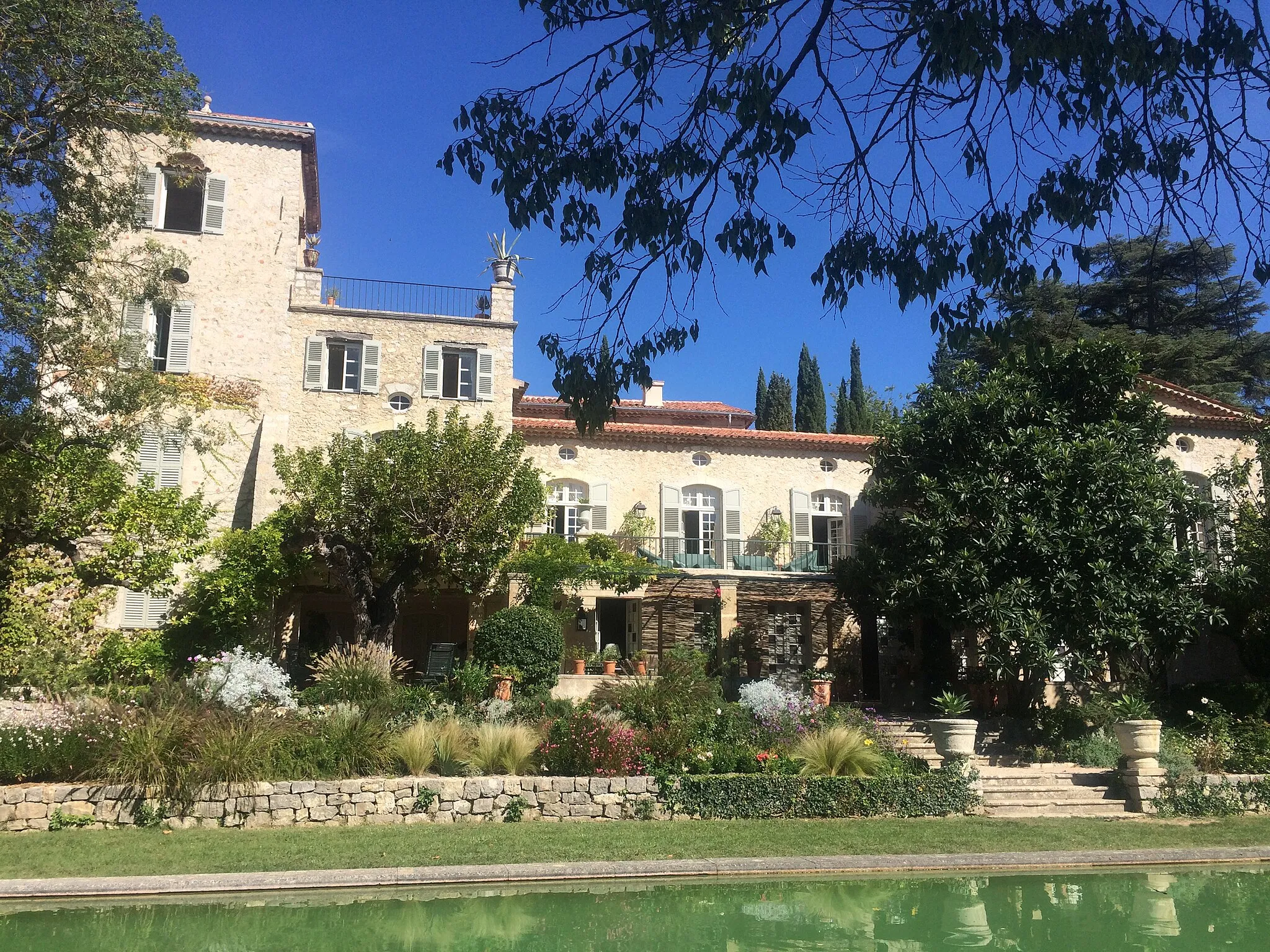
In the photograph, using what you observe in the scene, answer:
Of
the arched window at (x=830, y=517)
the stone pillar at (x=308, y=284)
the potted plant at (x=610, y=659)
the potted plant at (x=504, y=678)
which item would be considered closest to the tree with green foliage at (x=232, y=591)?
the potted plant at (x=504, y=678)

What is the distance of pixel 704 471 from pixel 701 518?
3.83 ft

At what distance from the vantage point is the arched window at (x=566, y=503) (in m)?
23.9

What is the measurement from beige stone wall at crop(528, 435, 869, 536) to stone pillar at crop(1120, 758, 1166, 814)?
1083cm

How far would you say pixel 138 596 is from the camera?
19641 millimetres

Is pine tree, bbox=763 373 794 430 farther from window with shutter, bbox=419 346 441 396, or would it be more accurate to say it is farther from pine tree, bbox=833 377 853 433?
window with shutter, bbox=419 346 441 396

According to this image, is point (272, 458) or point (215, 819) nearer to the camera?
point (215, 819)

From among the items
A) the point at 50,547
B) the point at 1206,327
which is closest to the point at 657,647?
the point at 50,547

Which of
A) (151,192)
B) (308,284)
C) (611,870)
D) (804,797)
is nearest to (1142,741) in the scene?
(804,797)

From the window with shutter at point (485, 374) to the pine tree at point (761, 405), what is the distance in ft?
53.9

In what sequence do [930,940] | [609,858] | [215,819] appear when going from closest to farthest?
[930,940], [609,858], [215,819]

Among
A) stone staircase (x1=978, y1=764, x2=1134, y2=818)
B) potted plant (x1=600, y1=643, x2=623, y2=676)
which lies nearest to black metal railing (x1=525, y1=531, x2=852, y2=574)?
potted plant (x1=600, y1=643, x2=623, y2=676)

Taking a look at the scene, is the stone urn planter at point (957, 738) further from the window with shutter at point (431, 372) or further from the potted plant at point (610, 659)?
the window with shutter at point (431, 372)

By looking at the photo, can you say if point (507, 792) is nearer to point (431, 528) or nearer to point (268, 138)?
point (431, 528)

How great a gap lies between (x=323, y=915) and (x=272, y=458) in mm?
14565
